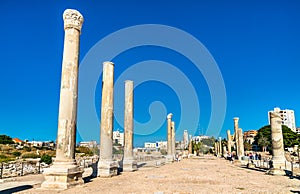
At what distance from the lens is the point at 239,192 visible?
10.3 m

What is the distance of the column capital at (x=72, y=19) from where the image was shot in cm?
1277

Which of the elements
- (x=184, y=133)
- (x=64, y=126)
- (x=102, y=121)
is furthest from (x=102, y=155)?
(x=184, y=133)

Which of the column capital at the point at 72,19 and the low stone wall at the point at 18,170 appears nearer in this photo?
the column capital at the point at 72,19

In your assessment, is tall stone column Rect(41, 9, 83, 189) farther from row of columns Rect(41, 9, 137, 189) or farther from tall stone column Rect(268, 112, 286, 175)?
tall stone column Rect(268, 112, 286, 175)

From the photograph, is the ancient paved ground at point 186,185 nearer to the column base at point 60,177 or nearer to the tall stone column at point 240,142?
the column base at point 60,177

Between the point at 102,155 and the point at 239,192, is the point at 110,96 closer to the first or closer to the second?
the point at 102,155

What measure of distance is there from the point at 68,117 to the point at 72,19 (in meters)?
4.80

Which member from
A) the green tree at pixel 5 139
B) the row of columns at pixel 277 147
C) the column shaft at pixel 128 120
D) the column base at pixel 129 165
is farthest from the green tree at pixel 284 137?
the green tree at pixel 5 139

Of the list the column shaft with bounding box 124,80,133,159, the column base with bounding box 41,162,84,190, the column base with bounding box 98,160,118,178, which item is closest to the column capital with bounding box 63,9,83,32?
the column base with bounding box 41,162,84,190

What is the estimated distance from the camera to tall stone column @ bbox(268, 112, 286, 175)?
61.1 feet

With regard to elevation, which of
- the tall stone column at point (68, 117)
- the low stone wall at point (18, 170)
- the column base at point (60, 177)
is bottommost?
the low stone wall at point (18, 170)

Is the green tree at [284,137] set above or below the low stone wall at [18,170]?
above

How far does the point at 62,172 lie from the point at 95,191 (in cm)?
167

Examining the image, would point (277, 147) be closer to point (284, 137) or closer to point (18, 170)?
point (18, 170)
